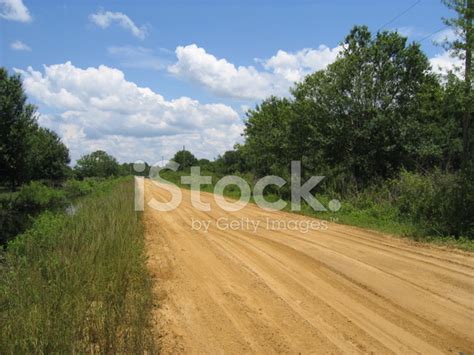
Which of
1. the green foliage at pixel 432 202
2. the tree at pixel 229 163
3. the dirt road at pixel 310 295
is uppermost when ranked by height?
the tree at pixel 229 163

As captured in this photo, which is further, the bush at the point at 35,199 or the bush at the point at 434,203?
the bush at the point at 35,199

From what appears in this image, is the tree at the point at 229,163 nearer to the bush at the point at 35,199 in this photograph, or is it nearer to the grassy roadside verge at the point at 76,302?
the bush at the point at 35,199

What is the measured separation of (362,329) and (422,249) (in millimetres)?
5967

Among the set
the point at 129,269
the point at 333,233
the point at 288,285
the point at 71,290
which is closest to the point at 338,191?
the point at 333,233

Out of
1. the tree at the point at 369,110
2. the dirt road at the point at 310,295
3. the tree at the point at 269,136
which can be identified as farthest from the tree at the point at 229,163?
the dirt road at the point at 310,295

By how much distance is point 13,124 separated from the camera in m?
33.0

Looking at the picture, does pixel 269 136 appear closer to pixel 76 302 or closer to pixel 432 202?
pixel 432 202

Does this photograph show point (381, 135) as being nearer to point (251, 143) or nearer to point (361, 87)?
point (361, 87)

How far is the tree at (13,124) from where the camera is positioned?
3244 centimetres

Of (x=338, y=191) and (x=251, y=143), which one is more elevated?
(x=251, y=143)

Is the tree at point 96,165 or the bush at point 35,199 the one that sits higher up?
the tree at point 96,165

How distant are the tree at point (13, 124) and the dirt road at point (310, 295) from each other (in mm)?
25598

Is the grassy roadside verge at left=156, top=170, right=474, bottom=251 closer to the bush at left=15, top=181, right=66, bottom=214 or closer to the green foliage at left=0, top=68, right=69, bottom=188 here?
the bush at left=15, top=181, right=66, bottom=214

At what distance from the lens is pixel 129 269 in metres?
7.04
